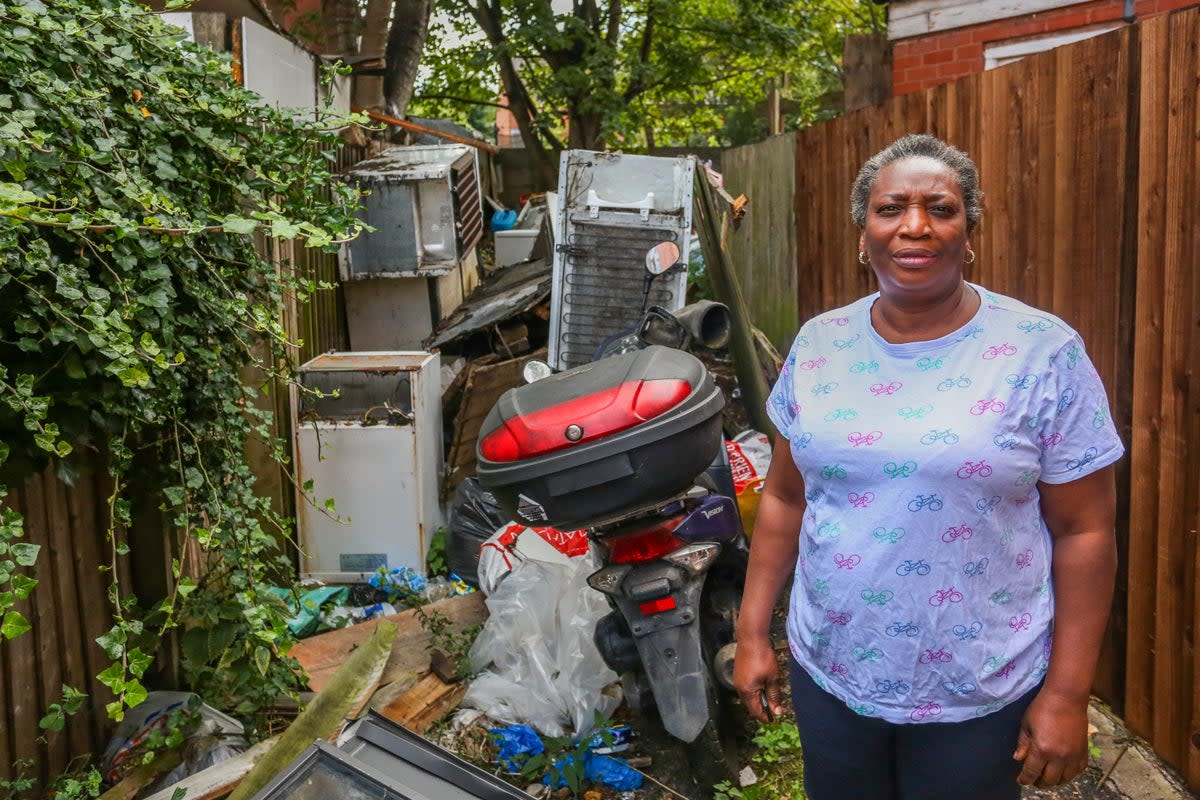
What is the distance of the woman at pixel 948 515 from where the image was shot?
5.60 feet

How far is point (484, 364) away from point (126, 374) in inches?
165

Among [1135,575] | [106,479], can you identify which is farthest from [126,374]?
[1135,575]

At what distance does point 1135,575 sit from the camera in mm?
3051

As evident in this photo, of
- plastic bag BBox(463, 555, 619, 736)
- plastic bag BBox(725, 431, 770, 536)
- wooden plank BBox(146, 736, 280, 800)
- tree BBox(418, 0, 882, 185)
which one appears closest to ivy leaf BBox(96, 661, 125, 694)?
wooden plank BBox(146, 736, 280, 800)

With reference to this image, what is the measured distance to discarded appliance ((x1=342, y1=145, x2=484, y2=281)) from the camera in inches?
260

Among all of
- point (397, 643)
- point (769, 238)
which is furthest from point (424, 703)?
point (769, 238)

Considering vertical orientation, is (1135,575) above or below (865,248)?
below

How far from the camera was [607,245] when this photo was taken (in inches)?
249

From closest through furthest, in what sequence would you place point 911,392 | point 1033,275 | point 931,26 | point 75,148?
1. point 911,392
2. point 75,148
3. point 1033,275
4. point 931,26

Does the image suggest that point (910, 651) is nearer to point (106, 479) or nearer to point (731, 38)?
point (106, 479)

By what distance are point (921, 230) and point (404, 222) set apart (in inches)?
207

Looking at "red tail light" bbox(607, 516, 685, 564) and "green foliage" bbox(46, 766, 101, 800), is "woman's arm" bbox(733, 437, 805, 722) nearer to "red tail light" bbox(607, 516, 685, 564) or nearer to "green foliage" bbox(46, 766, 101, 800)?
"red tail light" bbox(607, 516, 685, 564)

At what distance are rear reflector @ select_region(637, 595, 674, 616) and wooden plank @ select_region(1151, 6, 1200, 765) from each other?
1414 mm

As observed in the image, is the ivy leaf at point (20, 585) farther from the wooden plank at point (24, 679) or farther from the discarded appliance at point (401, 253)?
the discarded appliance at point (401, 253)
